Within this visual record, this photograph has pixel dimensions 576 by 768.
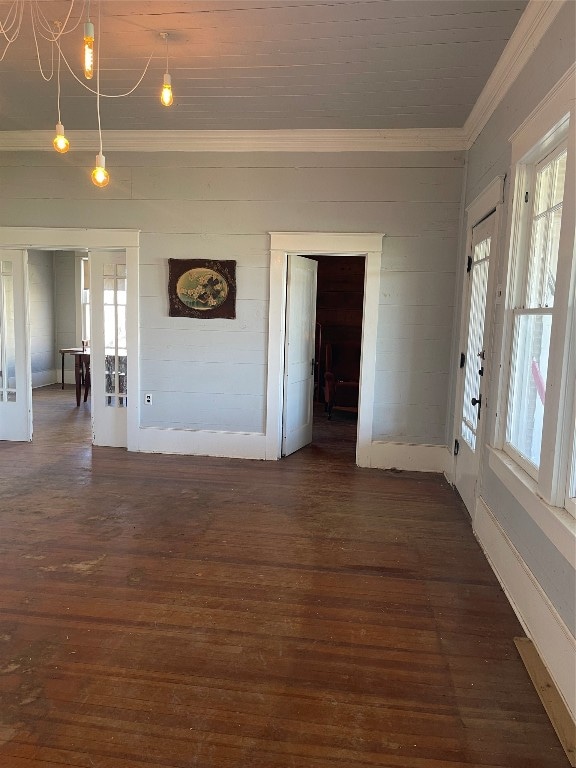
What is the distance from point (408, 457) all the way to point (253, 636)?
299cm

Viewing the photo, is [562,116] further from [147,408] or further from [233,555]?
[147,408]

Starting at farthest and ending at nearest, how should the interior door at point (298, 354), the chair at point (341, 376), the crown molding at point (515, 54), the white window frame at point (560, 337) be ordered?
the chair at point (341, 376)
the interior door at point (298, 354)
the crown molding at point (515, 54)
the white window frame at point (560, 337)

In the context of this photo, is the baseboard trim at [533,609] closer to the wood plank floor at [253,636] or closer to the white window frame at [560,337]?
the wood plank floor at [253,636]

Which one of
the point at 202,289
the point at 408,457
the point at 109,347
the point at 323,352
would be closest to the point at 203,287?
the point at 202,289

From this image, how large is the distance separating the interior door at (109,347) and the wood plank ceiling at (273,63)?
1.33 meters

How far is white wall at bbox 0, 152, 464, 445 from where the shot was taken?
478 centimetres

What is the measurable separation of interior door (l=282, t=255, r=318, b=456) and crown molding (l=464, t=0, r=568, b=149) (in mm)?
2025

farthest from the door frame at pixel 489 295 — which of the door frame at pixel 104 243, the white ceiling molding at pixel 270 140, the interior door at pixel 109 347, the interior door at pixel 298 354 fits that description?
the interior door at pixel 109 347

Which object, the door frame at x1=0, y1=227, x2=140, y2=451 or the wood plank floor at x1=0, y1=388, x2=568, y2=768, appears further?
the door frame at x1=0, y1=227, x2=140, y2=451

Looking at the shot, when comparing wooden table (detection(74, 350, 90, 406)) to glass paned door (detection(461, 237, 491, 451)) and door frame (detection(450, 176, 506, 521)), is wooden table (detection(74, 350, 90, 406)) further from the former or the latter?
door frame (detection(450, 176, 506, 521))

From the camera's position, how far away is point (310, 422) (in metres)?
5.89

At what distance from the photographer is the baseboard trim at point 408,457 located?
495 cm

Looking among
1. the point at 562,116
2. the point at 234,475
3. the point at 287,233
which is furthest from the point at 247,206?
the point at 562,116

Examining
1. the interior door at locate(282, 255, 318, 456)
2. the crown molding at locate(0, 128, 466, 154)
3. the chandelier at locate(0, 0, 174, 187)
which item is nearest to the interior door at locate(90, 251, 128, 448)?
the crown molding at locate(0, 128, 466, 154)
